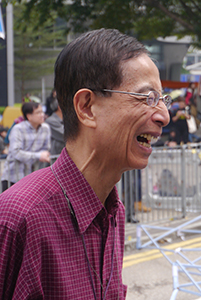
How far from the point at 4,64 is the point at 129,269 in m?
23.5

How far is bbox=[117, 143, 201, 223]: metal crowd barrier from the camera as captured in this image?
6734 mm

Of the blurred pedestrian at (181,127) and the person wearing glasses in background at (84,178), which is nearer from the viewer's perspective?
the person wearing glasses in background at (84,178)

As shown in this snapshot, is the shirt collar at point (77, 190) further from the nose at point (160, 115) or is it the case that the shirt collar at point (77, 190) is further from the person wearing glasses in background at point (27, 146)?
the person wearing glasses in background at point (27, 146)

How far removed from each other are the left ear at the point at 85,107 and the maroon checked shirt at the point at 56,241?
0.48 feet

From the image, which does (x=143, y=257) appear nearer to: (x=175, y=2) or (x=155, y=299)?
(x=155, y=299)

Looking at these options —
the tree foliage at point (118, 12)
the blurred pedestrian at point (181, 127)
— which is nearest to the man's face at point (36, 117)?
the tree foliage at point (118, 12)

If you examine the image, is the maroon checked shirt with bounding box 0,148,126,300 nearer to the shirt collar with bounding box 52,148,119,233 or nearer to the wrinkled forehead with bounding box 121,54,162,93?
the shirt collar with bounding box 52,148,119,233

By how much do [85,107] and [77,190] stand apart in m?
0.25

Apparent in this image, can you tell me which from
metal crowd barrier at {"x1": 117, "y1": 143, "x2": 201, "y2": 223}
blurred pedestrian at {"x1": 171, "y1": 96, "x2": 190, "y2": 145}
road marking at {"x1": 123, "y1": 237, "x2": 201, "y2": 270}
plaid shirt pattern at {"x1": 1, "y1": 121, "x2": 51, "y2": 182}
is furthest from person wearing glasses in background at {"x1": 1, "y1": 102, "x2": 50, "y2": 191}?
blurred pedestrian at {"x1": 171, "y1": 96, "x2": 190, "y2": 145}

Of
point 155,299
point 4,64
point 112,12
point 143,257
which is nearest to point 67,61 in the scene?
point 155,299

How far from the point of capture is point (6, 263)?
1.12 meters

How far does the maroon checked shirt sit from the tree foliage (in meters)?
8.60

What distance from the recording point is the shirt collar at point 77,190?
1.26 meters

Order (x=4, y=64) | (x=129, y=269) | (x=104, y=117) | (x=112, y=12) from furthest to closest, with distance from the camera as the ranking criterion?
1. (x=4, y=64)
2. (x=112, y=12)
3. (x=129, y=269)
4. (x=104, y=117)
